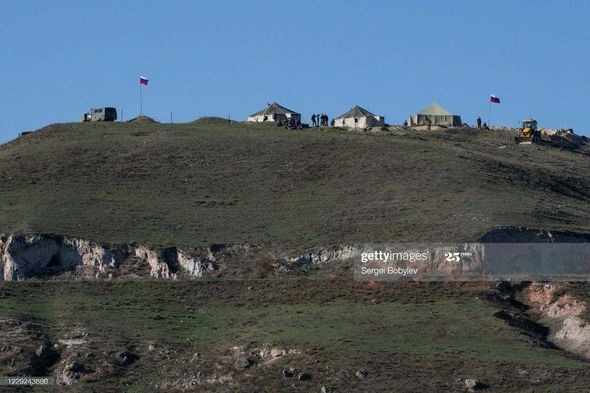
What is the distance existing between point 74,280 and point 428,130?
4468cm

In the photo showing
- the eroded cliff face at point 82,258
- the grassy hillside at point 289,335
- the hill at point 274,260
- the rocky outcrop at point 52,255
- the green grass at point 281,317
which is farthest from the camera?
the rocky outcrop at point 52,255

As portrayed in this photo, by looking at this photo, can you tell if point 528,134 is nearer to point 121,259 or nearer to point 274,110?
point 274,110

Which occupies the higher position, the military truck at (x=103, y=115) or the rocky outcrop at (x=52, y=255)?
the military truck at (x=103, y=115)

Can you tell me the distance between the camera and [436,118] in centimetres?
15025

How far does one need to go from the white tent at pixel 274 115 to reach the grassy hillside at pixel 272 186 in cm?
548

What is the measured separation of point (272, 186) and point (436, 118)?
3223 cm

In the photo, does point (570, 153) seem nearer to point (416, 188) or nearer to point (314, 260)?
point (416, 188)

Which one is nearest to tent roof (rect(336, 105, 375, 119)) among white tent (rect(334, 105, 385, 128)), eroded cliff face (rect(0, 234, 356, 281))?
white tent (rect(334, 105, 385, 128))

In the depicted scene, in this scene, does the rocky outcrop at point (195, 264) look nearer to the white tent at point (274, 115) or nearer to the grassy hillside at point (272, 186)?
the grassy hillside at point (272, 186)

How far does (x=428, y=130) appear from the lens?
474ft

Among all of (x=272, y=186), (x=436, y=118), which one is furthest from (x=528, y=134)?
(x=272, y=186)

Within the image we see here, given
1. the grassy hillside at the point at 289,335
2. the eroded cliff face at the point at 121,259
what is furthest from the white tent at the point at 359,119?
the grassy hillside at the point at 289,335

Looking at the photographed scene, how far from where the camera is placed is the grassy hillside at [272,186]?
111 meters

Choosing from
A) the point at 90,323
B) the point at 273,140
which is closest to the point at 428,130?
the point at 273,140
